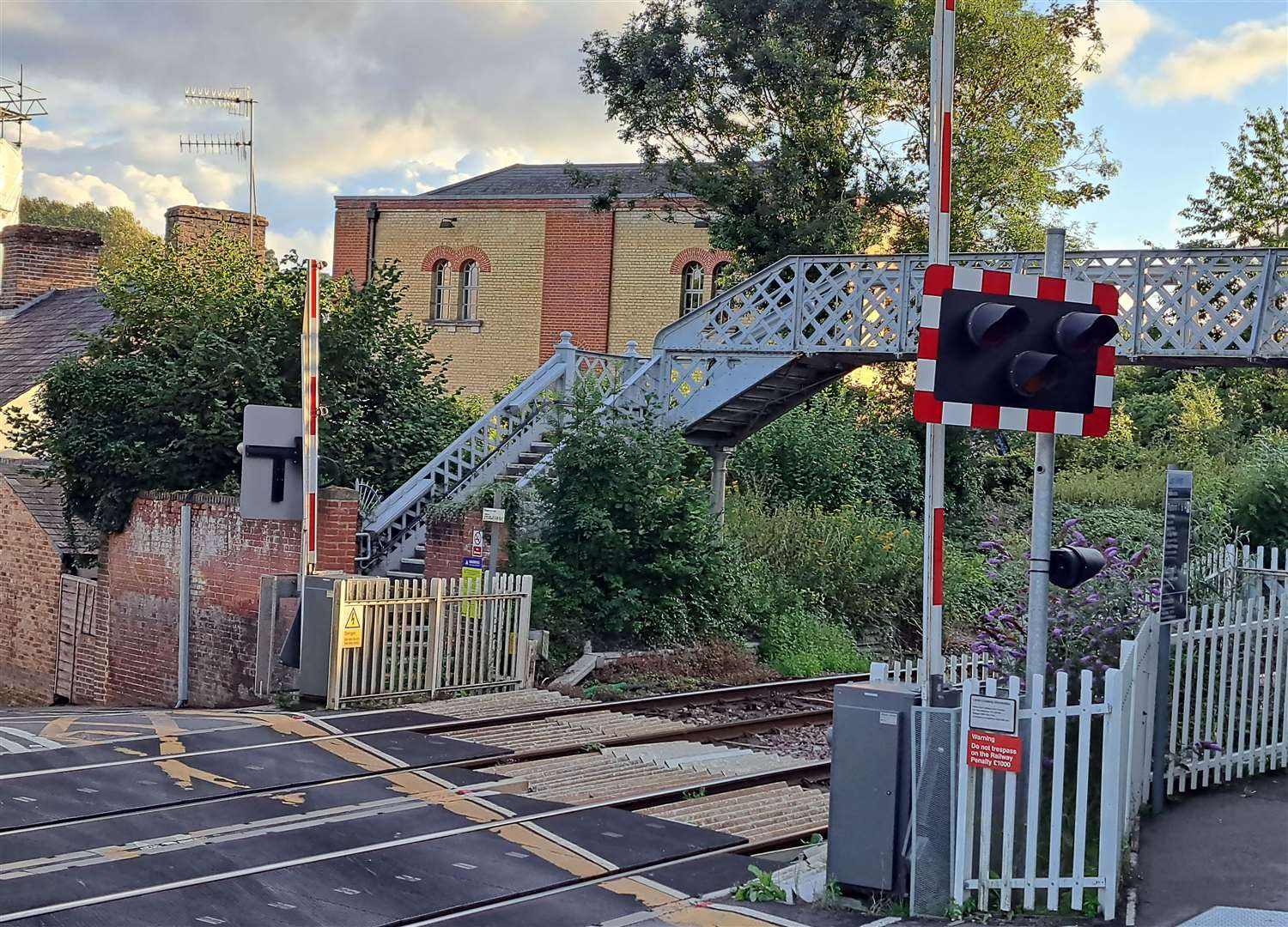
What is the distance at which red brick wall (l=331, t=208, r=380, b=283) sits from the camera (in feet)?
134

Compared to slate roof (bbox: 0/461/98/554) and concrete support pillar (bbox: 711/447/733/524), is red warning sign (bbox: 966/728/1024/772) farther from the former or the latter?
slate roof (bbox: 0/461/98/554)

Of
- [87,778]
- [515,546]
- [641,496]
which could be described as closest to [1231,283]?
[641,496]

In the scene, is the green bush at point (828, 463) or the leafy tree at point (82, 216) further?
the leafy tree at point (82, 216)

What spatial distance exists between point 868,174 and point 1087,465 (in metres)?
9.35

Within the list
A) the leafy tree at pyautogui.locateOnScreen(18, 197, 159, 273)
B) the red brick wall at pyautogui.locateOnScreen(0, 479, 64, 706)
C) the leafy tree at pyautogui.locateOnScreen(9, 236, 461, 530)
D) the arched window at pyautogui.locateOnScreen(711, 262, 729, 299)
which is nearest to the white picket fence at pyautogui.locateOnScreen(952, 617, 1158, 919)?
the leafy tree at pyautogui.locateOnScreen(9, 236, 461, 530)

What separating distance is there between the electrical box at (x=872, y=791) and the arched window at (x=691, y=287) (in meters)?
28.9

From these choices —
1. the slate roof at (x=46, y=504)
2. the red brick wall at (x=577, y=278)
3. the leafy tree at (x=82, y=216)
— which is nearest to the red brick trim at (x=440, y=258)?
the red brick wall at (x=577, y=278)

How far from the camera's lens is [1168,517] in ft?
31.0

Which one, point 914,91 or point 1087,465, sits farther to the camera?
point 1087,465

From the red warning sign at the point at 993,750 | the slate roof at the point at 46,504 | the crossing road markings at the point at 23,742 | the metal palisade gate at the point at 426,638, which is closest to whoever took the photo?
the red warning sign at the point at 993,750

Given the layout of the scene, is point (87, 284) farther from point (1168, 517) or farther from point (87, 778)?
point (1168, 517)

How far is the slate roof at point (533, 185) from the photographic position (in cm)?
3703

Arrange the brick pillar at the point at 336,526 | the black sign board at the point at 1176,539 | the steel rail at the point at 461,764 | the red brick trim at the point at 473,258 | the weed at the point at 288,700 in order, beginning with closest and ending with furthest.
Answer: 1. the steel rail at the point at 461,764
2. the black sign board at the point at 1176,539
3. the weed at the point at 288,700
4. the brick pillar at the point at 336,526
5. the red brick trim at the point at 473,258

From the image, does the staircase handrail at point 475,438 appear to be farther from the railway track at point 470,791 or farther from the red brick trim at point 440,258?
the red brick trim at point 440,258
